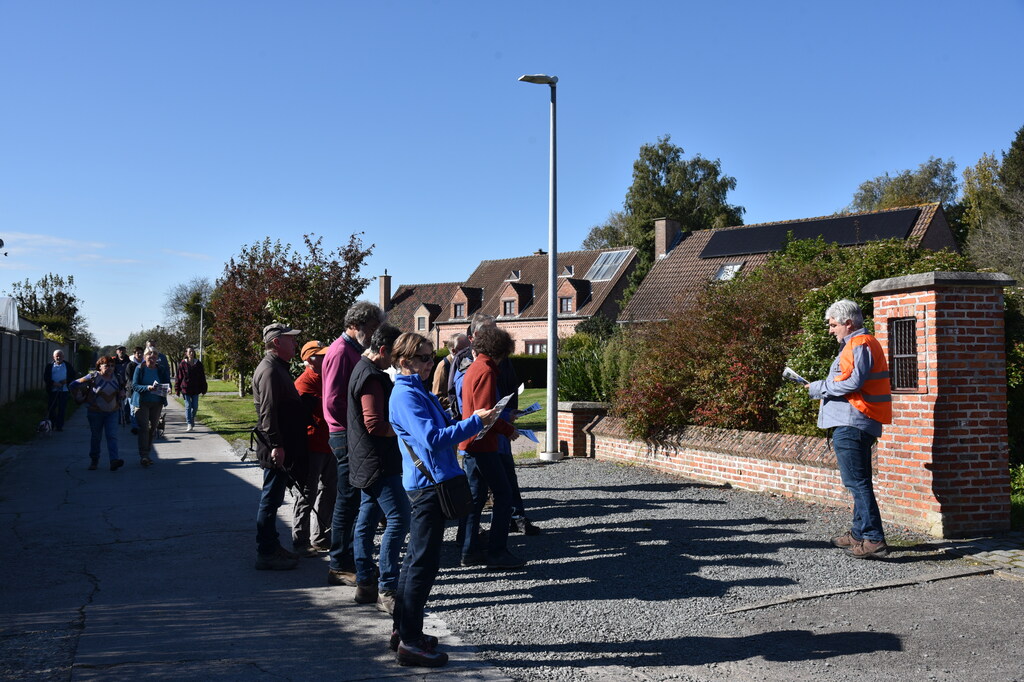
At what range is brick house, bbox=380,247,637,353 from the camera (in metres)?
51.2

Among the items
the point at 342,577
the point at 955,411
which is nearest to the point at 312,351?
the point at 342,577

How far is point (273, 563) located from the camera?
6383 mm

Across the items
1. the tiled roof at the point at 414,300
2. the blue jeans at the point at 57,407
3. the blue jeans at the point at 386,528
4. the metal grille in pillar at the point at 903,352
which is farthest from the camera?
the tiled roof at the point at 414,300

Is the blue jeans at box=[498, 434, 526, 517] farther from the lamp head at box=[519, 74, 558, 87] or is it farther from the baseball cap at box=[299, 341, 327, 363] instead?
the lamp head at box=[519, 74, 558, 87]

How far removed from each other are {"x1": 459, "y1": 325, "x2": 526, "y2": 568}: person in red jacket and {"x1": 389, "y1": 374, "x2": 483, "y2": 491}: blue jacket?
1.79 metres

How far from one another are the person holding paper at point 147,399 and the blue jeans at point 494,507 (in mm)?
8010

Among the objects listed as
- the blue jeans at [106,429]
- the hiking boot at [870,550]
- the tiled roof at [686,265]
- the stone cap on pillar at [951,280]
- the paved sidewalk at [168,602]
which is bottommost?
the paved sidewalk at [168,602]

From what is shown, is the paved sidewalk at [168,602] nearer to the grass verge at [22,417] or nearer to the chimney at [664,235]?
the grass verge at [22,417]

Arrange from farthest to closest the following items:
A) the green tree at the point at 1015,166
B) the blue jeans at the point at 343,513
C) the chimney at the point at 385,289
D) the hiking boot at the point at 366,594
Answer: the chimney at the point at 385,289
the green tree at the point at 1015,166
the blue jeans at the point at 343,513
the hiking boot at the point at 366,594

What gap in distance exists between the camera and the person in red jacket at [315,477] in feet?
22.3

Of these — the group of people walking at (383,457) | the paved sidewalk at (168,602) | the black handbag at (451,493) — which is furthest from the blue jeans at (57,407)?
the black handbag at (451,493)

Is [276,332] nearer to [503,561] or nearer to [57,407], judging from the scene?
[503,561]

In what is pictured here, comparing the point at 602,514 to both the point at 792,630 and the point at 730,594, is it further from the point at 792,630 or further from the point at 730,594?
the point at 792,630

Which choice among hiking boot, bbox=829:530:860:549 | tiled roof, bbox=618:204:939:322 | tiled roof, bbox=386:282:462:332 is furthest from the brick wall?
tiled roof, bbox=386:282:462:332
